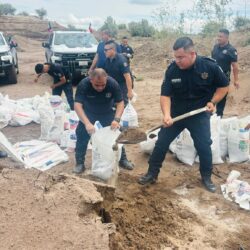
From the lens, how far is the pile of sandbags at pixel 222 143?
18.0ft

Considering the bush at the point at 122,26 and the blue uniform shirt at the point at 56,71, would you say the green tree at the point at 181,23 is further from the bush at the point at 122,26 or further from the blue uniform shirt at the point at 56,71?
the bush at the point at 122,26

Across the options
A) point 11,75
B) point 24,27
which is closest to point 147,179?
point 11,75

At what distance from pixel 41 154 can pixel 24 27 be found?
31.6 meters

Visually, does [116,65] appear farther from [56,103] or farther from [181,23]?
[181,23]

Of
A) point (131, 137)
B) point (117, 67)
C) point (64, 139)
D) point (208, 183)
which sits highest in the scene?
point (117, 67)

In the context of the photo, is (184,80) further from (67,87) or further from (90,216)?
(67,87)

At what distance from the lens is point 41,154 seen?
5.75 m

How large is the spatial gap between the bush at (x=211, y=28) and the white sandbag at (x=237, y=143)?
12816mm

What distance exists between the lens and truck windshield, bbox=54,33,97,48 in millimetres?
12777

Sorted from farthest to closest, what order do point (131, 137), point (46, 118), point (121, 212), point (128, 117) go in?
point (128, 117), point (46, 118), point (131, 137), point (121, 212)

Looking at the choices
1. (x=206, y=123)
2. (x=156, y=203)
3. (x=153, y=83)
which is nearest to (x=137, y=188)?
(x=156, y=203)

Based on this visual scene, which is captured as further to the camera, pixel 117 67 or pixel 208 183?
pixel 117 67

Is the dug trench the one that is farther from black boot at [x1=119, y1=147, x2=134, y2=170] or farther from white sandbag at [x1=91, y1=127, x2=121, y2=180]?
black boot at [x1=119, y1=147, x2=134, y2=170]

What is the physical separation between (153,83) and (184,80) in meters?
8.73
